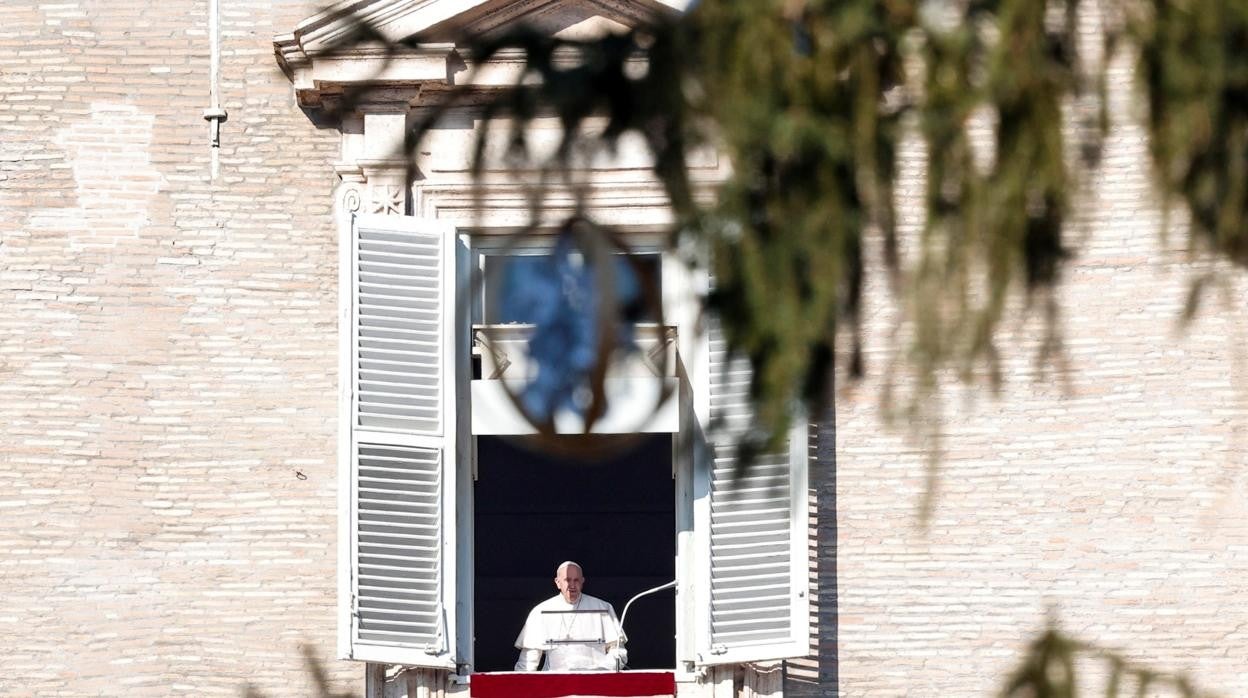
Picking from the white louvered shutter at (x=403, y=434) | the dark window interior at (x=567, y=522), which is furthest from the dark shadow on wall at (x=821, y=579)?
the dark window interior at (x=567, y=522)

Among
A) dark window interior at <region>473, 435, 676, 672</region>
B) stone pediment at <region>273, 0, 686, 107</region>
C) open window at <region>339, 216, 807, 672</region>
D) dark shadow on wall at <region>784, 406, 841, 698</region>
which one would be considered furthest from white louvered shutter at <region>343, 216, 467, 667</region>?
dark window interior at <region>473, 435, 676, 672</region>

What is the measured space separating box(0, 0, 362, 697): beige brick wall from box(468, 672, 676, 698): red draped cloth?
0.54m

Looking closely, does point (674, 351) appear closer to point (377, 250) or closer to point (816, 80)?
point (377, 250)

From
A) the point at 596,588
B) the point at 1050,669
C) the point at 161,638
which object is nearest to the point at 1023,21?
the point at 1050,669

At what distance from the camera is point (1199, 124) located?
3949 mm

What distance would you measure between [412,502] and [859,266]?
20.1 feet

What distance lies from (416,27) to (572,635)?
2.21m

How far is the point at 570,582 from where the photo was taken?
33.7 ft

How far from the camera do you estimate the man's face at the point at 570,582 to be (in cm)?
1027

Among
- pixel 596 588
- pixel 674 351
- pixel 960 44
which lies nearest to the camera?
pixel 960 44

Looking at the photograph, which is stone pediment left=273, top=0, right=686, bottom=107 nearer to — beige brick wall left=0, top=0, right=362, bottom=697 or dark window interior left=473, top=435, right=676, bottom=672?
beige brick wall left=0, top=0, right=362, bottom=697

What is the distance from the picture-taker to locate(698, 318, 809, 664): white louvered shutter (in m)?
9.86

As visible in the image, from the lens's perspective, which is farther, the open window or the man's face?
the man's face

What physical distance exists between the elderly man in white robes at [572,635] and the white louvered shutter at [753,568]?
1.36ft
